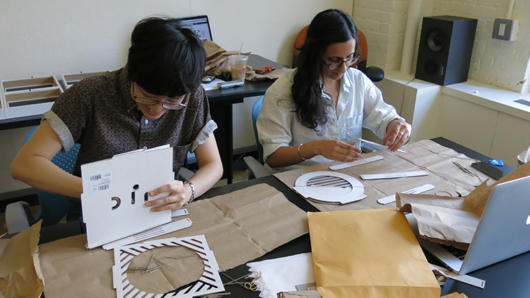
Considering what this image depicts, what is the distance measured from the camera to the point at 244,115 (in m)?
3.06

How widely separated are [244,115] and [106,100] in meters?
1.87

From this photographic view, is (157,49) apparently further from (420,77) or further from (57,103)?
(420,77)

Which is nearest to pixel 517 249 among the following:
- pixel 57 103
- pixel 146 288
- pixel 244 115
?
pixel 146 288

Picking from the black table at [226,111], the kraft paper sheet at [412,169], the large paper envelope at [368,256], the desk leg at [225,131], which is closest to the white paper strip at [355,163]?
the kraft paper sheet at [412,169]

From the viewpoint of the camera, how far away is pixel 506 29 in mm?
2398

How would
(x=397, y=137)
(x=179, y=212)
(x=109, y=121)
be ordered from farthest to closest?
(x=397, y=137)
(x=109, y=121)
(x=179, y=212)

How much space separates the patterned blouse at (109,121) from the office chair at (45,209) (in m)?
0.11

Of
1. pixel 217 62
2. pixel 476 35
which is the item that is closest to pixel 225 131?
pixel 217 62

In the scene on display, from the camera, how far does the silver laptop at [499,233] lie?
87 cm

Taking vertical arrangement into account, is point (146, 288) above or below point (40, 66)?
below

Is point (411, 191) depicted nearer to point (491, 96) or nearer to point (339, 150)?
point (339, 150)

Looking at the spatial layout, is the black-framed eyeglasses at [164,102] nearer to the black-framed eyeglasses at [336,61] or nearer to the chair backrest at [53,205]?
the chair backrest at [53,205]

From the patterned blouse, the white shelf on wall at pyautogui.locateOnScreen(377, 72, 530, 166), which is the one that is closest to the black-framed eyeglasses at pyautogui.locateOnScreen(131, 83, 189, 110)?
the patterned blouse

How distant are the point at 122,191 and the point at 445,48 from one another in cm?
224
